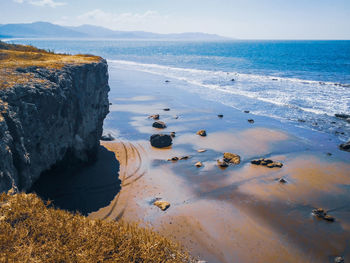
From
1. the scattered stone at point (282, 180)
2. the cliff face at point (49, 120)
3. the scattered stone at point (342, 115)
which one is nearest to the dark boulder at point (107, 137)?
the cliff face at point (49, 120)

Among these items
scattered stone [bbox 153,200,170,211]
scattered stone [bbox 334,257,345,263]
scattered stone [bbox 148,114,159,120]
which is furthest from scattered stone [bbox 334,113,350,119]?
scattered stone [bbox 153,200,170,211]

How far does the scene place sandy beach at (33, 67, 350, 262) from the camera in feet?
41.4

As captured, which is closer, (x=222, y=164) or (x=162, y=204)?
(x=162, y=204)

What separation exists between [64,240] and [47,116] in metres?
9.80

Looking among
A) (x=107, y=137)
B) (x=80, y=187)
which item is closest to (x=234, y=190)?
(x=80, y=187)

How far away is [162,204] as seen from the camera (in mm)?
15211

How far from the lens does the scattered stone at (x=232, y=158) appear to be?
21241mm

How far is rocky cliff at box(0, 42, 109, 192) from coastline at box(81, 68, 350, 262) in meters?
4.11

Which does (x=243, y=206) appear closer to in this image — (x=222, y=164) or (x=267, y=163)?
(x=222, y=164)

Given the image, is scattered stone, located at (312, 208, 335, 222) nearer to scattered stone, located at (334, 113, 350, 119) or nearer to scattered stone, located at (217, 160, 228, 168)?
scattered stone, located at (217, 160, 228, 168)

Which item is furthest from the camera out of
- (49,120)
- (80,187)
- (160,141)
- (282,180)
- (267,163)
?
(160,141)

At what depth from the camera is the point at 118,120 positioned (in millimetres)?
31797

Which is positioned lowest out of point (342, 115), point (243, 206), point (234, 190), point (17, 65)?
point (243, 206)

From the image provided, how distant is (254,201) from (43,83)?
15.4 metres
